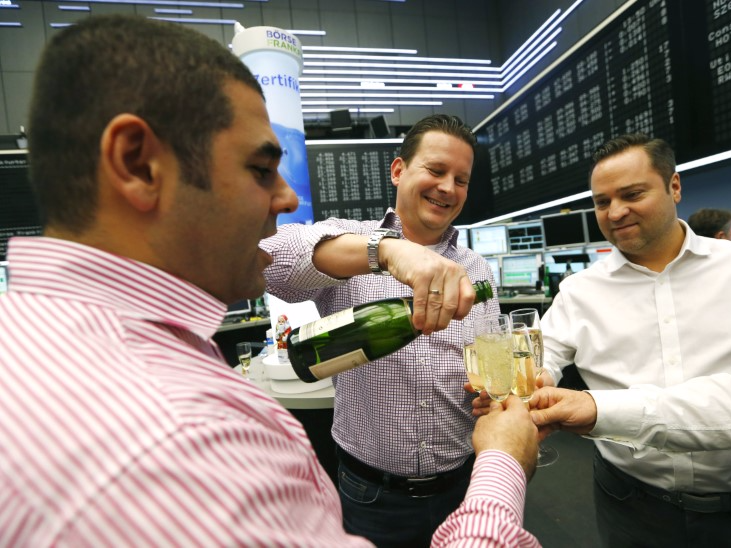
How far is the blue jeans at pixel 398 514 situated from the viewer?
131 centimetres

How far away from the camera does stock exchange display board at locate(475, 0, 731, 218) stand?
2.86 meters

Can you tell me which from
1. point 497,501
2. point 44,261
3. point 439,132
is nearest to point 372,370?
point 497,501

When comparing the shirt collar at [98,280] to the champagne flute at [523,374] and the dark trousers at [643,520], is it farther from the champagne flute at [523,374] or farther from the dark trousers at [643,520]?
the dark trousers at [643,520]

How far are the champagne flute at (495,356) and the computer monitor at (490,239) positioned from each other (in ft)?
17.6

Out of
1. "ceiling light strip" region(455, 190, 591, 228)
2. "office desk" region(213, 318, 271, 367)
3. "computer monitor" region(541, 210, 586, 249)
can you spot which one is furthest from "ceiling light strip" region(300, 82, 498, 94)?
"office desk" region(213, 318, 271, 367)

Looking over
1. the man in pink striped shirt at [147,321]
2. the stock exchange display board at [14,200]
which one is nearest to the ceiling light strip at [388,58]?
the stock exchange display board at [14,200]

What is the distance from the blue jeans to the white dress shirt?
1.88 feet

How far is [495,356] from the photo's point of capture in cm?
111

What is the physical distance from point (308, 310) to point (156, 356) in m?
2.10

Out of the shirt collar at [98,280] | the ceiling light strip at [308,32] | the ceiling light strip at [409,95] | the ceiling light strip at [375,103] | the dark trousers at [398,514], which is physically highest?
the ceiling light strip at [308,32]

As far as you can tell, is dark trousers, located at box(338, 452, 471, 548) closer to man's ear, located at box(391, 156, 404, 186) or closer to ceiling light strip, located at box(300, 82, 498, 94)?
man's ear, located at box(391, 156, 404, 186)

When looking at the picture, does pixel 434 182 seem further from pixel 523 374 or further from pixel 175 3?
pixel 175 3

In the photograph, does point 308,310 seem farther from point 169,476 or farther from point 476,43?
point 476,43

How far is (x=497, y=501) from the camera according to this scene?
0.67 meters
